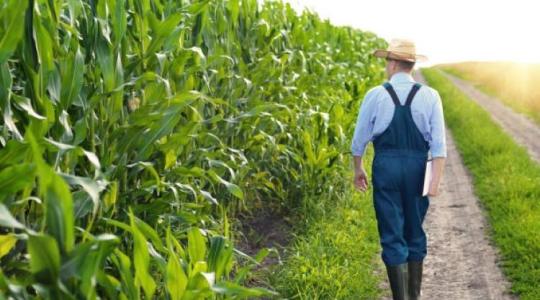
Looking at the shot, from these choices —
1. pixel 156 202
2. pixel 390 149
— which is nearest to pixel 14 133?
pixel 156 202

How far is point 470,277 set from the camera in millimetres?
6023

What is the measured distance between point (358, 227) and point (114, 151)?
344 cm

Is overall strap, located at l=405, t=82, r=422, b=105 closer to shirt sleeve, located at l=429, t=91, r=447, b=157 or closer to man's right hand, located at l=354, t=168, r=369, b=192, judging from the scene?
shirt sleeve, located at l=429, t=91, r=447, b=157

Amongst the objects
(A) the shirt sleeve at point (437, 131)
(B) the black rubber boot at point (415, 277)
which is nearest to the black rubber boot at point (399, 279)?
(B) the black rubber boot at point (415, 277)

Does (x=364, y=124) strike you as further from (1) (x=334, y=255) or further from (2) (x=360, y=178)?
(1) (x=334, y=255)

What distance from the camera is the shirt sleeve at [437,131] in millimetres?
4938

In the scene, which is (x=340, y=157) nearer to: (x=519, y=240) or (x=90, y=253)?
(x=519, y=240)

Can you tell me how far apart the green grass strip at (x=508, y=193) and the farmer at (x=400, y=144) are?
110 cm

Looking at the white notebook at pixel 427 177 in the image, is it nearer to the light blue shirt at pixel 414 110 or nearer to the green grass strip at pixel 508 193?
the light blue shirt at pixel 414 110

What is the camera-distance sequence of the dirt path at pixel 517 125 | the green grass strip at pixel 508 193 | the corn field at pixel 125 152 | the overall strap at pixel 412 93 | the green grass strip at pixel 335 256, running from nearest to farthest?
the corn field at pixel 125 152, the overall strap at pixel 412 93, the green grass strip at pixel 335 256, the green grass strip at pixel 508 193, the dirt path at pixel 517 125

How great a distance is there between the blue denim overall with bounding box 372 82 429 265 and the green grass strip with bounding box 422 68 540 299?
3.52 feet

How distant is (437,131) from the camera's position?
4.96 metres

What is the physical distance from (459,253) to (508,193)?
6.12 feet

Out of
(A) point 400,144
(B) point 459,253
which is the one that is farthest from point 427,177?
(B) point 459,253
